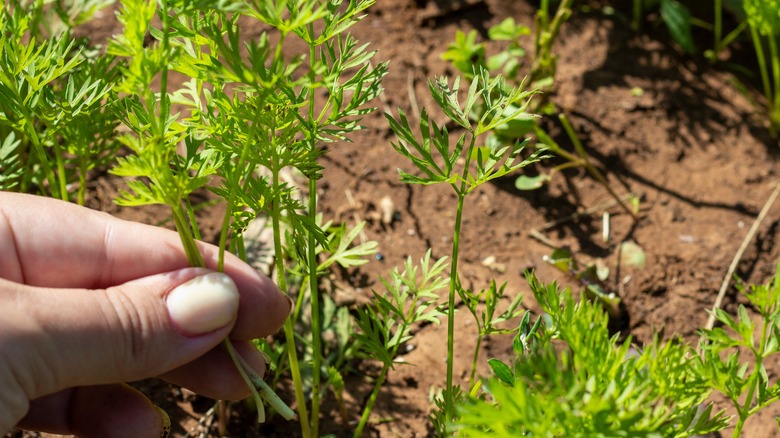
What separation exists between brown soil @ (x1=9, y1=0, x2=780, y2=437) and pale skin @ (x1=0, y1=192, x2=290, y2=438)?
0.34m

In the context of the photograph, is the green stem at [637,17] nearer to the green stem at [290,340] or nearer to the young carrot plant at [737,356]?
the young carrot plant at [737,356]

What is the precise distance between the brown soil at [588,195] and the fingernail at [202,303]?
26.6 inches

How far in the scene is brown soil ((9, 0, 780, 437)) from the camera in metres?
2.10

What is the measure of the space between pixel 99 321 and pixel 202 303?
5.8 inches

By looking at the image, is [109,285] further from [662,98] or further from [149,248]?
[662,98]

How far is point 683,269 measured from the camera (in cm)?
229

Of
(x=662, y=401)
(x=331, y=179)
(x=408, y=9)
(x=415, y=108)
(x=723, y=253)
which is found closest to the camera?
(x=662, y=401)

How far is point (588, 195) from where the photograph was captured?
2.53 meters

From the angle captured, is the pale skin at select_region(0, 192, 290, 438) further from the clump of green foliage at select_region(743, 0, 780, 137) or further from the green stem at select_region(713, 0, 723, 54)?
the green stem at select_region(713, 0, 723, 54)

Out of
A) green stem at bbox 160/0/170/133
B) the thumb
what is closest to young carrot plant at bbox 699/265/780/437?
the thumb

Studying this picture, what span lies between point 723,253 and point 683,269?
135mm

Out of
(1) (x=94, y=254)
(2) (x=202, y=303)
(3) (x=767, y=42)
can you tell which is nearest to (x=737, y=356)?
(2) (x=202, y=303)

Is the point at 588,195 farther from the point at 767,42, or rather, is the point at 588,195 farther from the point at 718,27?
the point at 767,42

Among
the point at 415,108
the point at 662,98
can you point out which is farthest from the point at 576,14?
the point at 415,108
